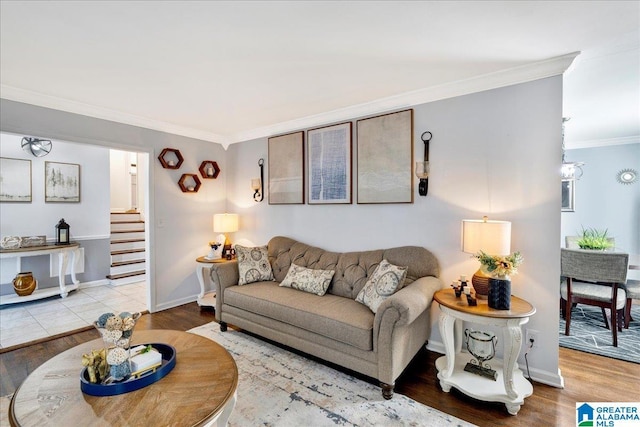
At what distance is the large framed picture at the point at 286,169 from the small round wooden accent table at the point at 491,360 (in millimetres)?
2141

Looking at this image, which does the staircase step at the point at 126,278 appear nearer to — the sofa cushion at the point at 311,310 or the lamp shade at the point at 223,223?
the lamp shade at the point at 223,223

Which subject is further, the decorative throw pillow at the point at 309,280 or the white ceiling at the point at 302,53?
the decorative throw pillow at the point at 309,280

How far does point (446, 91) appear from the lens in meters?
2.63

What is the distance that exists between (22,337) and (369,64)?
4377mm

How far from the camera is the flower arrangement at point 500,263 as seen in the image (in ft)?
6.63

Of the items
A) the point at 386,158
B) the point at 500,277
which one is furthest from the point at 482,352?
the point at 386,158

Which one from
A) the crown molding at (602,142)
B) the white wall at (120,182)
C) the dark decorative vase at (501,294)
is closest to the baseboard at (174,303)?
the dark decorative vase at (501,294)

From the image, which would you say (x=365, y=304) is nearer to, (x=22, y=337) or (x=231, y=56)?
(x=231, y=56)

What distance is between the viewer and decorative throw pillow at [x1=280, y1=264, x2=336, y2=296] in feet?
9.53

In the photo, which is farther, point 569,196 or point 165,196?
point 569,196

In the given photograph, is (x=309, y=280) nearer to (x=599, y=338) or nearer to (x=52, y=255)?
(x=599, y=338)

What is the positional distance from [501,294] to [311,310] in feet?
4.67

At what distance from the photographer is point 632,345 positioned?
2.77 m

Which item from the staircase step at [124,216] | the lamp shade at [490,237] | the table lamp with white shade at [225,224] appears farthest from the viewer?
the staircase step at [124,216]
